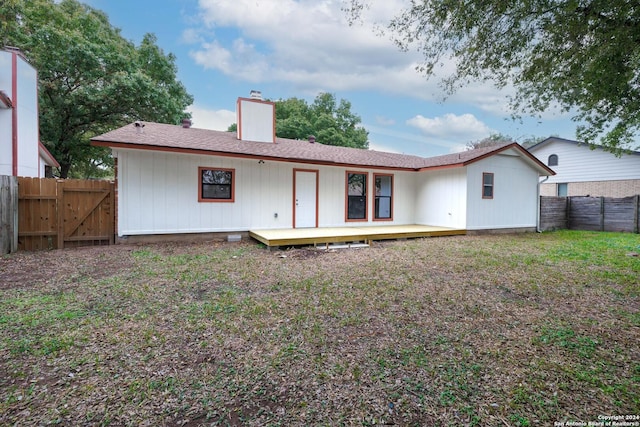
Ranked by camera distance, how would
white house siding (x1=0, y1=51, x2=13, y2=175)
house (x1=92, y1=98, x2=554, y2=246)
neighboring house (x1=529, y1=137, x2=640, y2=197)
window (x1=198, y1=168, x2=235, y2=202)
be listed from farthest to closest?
neighboring house (x1=529, y1=137, x2=640, y2=197) < window (x1=198, y1=168, x2=235, y2=202) < white house siding (x1=0, y1=51, x2=13, y2=175) < house (x1=92, y1=98, x2=554, y2=246)

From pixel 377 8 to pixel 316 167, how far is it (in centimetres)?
541

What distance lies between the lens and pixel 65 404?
1.94 metres

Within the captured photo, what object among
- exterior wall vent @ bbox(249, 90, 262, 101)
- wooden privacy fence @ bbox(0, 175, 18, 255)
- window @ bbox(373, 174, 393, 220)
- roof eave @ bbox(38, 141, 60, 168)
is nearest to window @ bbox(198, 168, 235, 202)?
exterior wall vent @ bbox(249, 90, 262, 101)

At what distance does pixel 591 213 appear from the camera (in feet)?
40.5

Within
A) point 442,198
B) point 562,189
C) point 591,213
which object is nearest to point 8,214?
point 442,198

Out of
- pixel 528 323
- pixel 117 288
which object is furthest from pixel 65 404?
pixel 528 323

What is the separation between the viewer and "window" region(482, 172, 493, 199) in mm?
10430

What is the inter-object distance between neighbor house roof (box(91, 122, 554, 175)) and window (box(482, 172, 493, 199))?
2.53 feet

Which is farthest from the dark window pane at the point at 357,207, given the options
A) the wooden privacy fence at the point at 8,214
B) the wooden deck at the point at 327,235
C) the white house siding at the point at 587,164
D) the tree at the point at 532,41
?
the white house siding at the point at 587,164

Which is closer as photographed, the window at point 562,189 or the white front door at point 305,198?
the white front door at point 305,198

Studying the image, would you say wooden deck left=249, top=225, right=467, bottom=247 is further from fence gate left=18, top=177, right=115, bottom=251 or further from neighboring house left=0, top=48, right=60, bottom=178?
neighboring house left=0, top=48, right=60, bottom=178

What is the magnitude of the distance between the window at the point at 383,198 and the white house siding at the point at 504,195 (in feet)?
8.81

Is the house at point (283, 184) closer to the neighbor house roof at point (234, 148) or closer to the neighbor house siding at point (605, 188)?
the neighbor house roof at point (234, 148)

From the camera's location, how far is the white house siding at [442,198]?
1020cm
